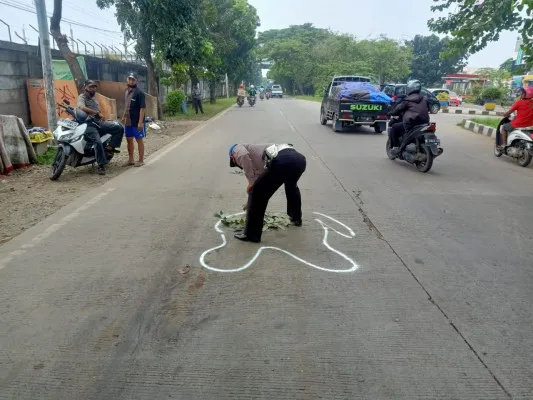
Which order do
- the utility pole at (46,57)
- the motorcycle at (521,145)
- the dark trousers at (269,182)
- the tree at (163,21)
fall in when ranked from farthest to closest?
the tree at (163,21)
the utility pole at (46,57)
the motorcycle at (521,145)
the dark trousers at (269,182)

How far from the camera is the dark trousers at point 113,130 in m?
8.09

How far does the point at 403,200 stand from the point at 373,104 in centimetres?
865

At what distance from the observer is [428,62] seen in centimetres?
5916

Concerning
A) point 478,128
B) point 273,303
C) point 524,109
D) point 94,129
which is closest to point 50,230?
point 273,303

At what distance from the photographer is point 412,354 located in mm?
2779

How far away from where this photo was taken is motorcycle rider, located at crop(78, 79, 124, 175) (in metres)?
7.77

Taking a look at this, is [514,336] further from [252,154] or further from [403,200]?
[403,200]

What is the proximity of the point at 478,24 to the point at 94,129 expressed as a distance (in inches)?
391

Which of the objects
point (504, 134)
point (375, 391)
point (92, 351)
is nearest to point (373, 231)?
point (375, 391)

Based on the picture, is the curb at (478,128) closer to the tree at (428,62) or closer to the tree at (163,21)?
the tree at (163,21)

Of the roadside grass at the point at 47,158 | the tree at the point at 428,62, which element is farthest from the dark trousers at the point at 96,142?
the tree at the point at 428,62

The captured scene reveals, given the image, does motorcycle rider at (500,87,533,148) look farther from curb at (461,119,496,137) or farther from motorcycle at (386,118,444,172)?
curb at (461,119,496,137)

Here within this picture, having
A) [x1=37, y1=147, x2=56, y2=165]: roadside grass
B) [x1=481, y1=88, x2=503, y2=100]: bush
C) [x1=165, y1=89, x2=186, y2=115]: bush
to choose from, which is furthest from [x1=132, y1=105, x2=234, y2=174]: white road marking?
[x1=481, y1=88, x2=503, y2=100]: bush

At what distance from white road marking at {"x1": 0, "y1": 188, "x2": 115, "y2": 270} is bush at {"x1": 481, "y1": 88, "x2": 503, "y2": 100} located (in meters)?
36.7
